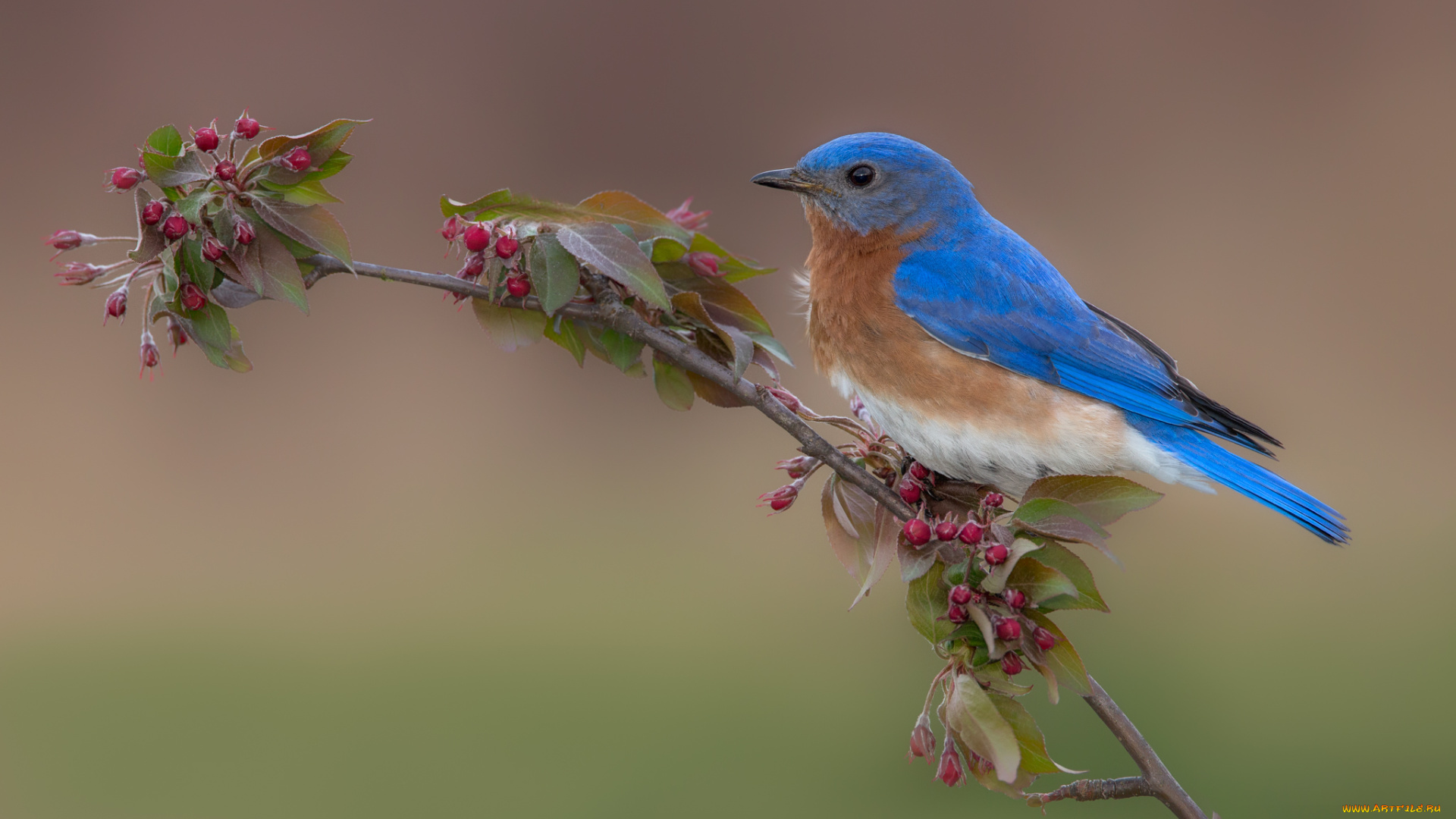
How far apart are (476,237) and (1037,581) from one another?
0.74 metres

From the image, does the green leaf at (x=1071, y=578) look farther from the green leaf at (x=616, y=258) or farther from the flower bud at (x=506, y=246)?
the flower bud at (x=506, y=246)

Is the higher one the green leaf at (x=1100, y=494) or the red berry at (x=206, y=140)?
the red berry at (x=206, y=140)

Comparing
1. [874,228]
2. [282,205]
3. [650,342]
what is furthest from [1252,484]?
[282,205]

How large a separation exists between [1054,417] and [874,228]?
45 centimetres

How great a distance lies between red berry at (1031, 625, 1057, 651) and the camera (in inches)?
42.5

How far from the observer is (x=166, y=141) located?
46.8 inches

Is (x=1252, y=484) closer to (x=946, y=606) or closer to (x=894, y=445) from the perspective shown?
(x=894, y=445)

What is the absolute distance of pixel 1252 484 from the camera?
1534 millimetres

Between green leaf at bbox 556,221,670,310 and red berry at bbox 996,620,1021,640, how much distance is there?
0.51m

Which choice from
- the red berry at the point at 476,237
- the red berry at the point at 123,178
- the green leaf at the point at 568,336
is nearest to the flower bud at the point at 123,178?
the red berry at the point at 123,178

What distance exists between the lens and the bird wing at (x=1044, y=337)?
1712 mm

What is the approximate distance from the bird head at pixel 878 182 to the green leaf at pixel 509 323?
1.94 feet

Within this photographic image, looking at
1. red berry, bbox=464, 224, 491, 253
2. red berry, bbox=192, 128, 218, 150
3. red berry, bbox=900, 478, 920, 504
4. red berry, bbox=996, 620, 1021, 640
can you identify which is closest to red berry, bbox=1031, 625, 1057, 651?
red berry, bbox=996, 620, 1021, 640

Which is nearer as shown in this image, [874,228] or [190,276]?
[190,276]
